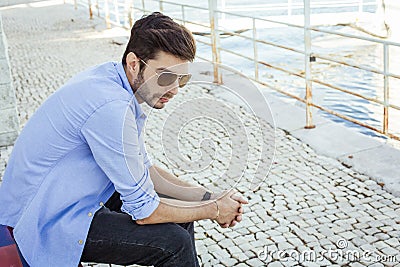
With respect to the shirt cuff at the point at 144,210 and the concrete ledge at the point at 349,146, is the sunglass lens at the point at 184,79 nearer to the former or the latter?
the shirt cuff at the point at 144,210

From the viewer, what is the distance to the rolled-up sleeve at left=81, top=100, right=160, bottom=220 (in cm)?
195

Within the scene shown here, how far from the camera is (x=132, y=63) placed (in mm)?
Result: 2094

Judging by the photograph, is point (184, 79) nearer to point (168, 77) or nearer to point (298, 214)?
point (168, 77)

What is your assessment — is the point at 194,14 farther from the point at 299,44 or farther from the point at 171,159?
the point at 171,159

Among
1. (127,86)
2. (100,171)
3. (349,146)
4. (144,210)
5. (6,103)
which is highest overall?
(127,86)

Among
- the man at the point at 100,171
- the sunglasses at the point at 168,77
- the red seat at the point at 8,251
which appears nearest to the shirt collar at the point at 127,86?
the man at the point at 100,171

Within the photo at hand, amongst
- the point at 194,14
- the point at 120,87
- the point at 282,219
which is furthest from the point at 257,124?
the point at 194,14

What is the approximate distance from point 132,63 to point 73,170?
43 cm

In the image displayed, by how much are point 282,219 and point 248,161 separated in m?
1.01

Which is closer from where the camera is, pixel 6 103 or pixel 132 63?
pixel 132 63

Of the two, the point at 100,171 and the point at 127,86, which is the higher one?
the point at 127,86

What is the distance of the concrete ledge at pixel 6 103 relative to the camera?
519cm

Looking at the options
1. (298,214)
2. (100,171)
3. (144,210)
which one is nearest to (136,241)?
(144,210)

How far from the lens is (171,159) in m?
4.53
